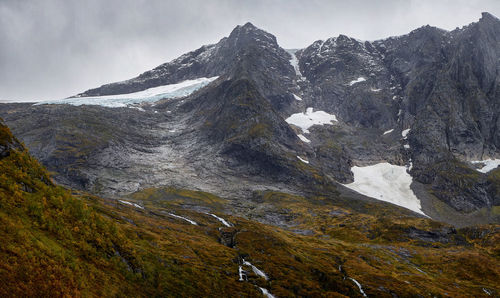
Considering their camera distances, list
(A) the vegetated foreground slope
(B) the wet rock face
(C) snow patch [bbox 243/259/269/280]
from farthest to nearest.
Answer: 1. (B) the wet rock face
2. (C) snow patch [bbox 243/259/269/280]
3. (A) the vegetated foreground slope

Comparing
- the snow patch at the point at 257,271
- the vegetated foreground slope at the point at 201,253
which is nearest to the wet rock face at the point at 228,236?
the vegetated foreground slope at the point at 201,253

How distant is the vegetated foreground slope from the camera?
18953 mm

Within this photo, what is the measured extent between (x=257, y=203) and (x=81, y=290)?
485 ft

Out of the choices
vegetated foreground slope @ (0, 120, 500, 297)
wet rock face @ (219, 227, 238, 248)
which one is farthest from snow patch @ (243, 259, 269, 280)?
wet rock face @ (219, 227, 238, 248)

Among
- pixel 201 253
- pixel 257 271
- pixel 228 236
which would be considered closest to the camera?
pixel 201 253

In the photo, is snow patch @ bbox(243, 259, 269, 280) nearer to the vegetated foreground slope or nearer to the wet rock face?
the vegetated foreground slope

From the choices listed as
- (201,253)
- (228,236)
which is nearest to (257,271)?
(201,253)

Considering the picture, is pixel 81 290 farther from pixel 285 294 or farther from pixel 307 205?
pixel 307 205

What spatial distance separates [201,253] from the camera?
51188 millimetres

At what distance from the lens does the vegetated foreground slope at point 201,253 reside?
19.0 meters

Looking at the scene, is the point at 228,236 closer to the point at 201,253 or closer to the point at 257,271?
the point at 257,271

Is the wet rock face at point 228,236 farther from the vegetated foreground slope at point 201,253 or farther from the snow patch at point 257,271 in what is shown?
the snow patch at point 257,271

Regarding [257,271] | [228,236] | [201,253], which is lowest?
[228,236]

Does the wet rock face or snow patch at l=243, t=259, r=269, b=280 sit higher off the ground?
snow patch at l=243, t=259, r=269, b=280
